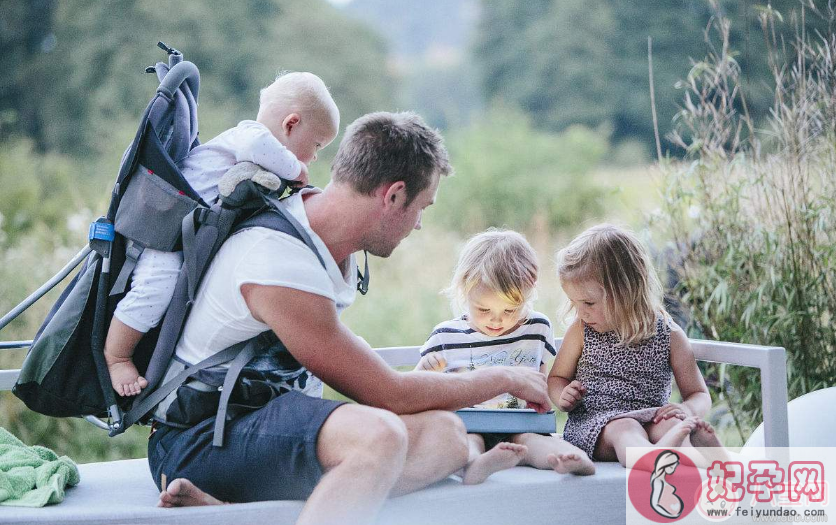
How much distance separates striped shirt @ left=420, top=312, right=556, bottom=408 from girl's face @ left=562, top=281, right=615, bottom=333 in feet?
0.45

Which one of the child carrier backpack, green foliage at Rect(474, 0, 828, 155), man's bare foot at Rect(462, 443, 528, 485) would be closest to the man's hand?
man's bare foot at Rect(462, 443, 528, 485)

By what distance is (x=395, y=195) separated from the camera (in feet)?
7.09

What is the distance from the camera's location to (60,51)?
12.9 meters

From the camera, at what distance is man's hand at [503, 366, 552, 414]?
2291mm

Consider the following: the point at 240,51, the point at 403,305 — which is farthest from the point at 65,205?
the point at 240,51

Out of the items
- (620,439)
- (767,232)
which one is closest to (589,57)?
(767,232)

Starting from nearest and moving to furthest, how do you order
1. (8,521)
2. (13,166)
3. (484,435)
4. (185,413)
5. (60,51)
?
(8,521) → (185,413) → (484,435) → (13,166) → (60,51)

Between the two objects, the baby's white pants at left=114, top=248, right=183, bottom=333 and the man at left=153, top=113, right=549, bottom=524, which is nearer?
the man at left=153, top=113, right=549, bottom=524

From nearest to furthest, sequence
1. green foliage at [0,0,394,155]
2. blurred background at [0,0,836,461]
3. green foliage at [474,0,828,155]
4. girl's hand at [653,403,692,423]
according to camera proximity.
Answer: girl's hand at [653,403,692,423], blurred background at [0,0,836,461], green foliage at [0,0,394,155], green foliage at [474,0,828,155]

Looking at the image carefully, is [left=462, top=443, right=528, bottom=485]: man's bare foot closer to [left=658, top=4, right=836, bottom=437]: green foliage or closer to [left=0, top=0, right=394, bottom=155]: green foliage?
[left=658, top=4, right=836, bottom=437]: green foliage

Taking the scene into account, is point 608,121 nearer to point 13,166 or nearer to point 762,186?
point 13,166

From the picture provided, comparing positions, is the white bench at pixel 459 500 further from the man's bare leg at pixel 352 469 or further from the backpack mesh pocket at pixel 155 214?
the backpack mesh pocket at pixel 155 214

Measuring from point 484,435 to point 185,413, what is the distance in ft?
2.91

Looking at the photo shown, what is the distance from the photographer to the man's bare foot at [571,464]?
7.48 ft
